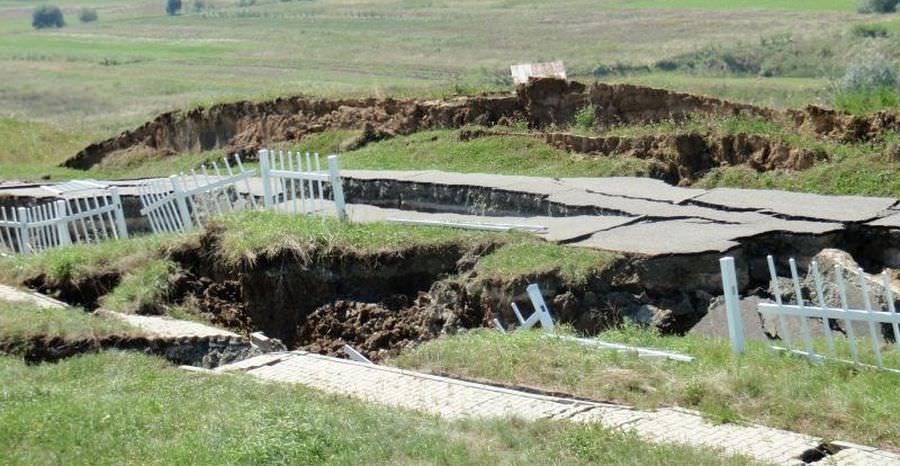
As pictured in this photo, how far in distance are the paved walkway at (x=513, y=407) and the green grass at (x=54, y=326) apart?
4.86ft

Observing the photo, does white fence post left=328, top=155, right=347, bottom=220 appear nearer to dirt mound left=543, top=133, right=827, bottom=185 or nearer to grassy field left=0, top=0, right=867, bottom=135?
dirt mound left=543, top=133, right=827, bottom=185

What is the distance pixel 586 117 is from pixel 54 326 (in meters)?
10.1

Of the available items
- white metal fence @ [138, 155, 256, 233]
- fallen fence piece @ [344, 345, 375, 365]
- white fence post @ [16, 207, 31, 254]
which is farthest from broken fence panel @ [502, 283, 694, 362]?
white fence post @ [16, 207, 31, 254]

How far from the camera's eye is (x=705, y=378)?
9000mm

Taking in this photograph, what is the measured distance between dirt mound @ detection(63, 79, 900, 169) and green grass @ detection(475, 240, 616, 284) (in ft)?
17.7

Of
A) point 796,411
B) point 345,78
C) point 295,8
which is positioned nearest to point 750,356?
point 796,411

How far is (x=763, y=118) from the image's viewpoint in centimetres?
1769

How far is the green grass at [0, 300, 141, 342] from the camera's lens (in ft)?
37.7

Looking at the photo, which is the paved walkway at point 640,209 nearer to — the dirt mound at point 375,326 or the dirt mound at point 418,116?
the dirt mound at point 375,326

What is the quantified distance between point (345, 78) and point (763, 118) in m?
37.7

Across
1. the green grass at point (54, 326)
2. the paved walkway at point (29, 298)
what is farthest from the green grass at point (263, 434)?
the paved walkway at point (29, 298)

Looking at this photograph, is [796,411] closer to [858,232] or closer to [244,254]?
[858,232]

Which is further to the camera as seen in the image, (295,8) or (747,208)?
(295,8)

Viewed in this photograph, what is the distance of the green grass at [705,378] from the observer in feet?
27.1
